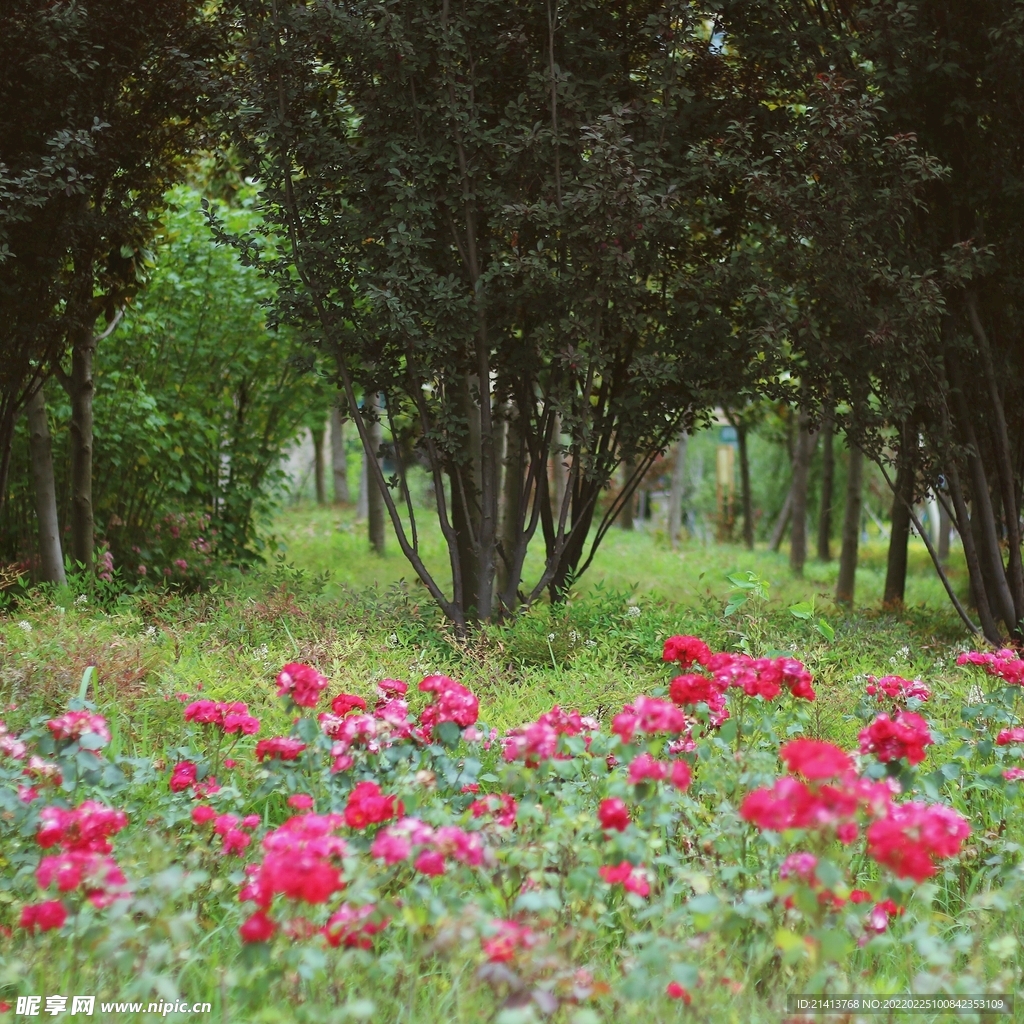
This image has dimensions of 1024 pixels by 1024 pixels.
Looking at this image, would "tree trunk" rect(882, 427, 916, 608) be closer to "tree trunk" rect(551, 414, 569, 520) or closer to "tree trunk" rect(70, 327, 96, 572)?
"tree trunk" rect(551, 414, 569, 520)

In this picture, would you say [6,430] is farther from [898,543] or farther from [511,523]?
[898,543]

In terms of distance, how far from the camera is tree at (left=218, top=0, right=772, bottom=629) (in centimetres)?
511

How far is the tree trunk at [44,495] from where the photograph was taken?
6.02 m

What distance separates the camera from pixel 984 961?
2.44 meters

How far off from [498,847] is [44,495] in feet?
15.3

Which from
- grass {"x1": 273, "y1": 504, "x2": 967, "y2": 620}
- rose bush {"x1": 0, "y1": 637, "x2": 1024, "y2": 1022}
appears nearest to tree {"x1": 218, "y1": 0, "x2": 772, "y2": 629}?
grass {"x1": 273, "y1": 504, "x2": 967, "y2": 620}

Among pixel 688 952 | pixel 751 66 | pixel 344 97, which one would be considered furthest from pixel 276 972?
pixel 751 66

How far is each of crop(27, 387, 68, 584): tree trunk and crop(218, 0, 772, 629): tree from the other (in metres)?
1.75

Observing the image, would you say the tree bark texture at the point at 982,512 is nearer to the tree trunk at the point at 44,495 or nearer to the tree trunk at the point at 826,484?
the tree trunk at the point at 826,484

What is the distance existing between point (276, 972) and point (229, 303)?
23.6 ft

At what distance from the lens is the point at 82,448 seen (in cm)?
637

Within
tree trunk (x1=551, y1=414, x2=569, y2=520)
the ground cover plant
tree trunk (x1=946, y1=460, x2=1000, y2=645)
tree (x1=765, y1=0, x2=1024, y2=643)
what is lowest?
the ground cover plant

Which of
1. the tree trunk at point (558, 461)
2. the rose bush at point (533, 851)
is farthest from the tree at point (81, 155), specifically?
the rose bush at point (533, 851)

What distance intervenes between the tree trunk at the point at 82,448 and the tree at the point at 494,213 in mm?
1448
